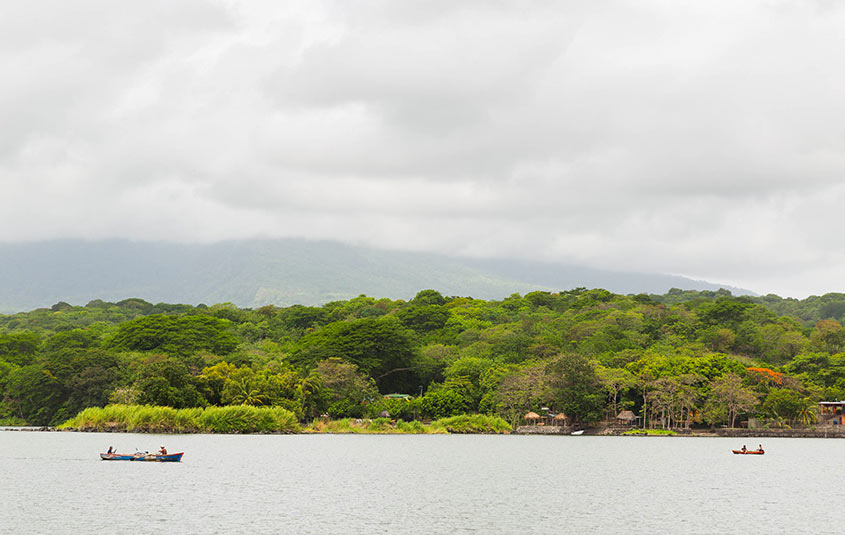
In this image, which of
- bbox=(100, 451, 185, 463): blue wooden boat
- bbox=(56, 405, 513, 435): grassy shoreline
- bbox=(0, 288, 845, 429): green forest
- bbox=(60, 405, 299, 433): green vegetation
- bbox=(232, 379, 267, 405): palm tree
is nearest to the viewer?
bbox=(100, 451, 185, 463): blue wooden boat

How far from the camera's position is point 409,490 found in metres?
39.4

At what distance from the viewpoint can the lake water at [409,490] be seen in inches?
1186

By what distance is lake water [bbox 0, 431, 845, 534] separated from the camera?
98.8 feet

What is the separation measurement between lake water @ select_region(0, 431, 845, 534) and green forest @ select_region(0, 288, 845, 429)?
20.2 metres

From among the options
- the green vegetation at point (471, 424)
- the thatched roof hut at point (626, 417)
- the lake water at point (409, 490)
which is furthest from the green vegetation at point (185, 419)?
the thatched roof hut at point (626, 417)

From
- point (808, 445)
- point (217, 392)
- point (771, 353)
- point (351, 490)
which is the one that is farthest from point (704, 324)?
point (351, 490)

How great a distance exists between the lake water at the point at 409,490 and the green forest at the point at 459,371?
20.2 metres

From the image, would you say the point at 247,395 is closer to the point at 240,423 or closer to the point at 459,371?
the point at 240,423

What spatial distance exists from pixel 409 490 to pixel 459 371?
202 ft

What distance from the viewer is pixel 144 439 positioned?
70.1 m

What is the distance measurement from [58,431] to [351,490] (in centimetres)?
5638

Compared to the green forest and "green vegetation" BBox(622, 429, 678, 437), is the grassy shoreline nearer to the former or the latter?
the green forest

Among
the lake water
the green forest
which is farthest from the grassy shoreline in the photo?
the lake water

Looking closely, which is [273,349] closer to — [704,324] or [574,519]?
[704,324]
